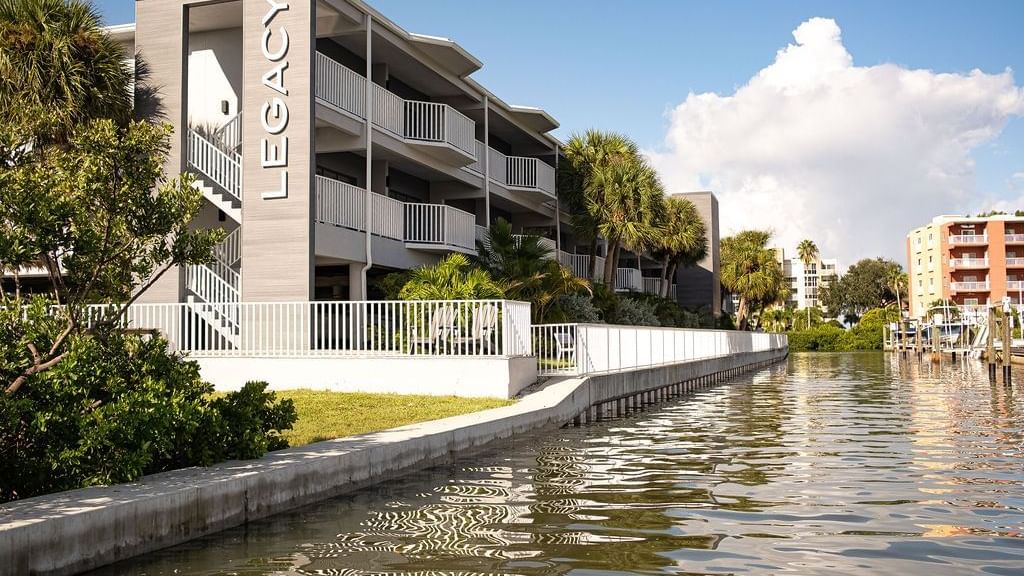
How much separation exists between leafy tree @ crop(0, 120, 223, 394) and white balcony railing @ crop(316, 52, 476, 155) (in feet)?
43.6

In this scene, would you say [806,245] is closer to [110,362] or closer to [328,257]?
[328,257]

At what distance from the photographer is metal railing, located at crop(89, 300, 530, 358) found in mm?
17516

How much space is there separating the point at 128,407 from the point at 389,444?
308 cm

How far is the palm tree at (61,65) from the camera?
65.5 feet

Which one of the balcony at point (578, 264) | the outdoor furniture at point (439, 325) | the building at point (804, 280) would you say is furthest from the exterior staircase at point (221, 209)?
the building at point (804, 280)

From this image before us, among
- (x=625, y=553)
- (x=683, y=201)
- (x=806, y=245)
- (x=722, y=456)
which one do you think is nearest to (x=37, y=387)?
(x=625, y=553)

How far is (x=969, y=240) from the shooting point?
10212cm

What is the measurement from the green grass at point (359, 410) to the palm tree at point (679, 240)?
32252 mm

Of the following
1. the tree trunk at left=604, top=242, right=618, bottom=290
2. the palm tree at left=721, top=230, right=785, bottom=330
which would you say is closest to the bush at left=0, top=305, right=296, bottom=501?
the tree trunk at left=604, top=242, right=618, bottom=290

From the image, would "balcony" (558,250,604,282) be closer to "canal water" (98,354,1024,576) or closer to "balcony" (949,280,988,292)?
"canal water" (98,354,1024,576)

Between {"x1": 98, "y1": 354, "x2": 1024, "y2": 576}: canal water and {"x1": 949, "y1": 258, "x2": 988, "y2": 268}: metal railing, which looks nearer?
{"x1": 98, "y1": 354, "x2": 1024, "y2": 576}: canal water

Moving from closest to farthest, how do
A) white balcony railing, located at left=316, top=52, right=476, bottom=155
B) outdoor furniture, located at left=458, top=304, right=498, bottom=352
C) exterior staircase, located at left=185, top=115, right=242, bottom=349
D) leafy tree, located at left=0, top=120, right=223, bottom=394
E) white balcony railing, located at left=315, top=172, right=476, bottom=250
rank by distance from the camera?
leafy tree, located at left=0, top=120, right=223, bottom=394
outdoor furniture, located at left=458, top=304, right=498, bottom=352
exterior staircase, located at left=185, top=115, right=242, bottom=349
white balcony railing, located at left=315, top=172, right=476, bottom=250
white balcony railing, located at left=316, top=52, right=476, bottom=155

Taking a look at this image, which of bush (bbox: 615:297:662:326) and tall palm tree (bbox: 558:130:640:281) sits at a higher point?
tall palm tree (bbox: 558:130:640:281)

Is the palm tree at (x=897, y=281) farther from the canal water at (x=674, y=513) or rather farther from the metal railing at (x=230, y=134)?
the canal water at (x=674, y=513)
